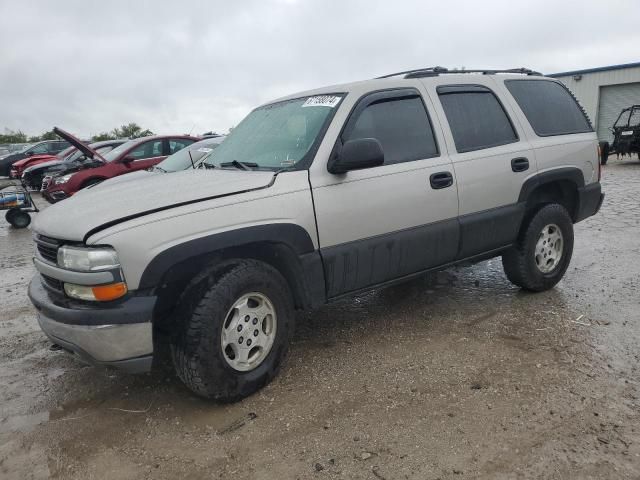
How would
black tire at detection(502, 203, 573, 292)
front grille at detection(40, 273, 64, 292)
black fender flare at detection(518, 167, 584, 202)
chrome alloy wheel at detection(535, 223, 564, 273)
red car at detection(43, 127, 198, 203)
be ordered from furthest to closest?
red car at detection(43, 127, 198, 203) → chrome alloy wheel at detection(535, 223, 564, 273) → black tire at detection(502, 203, 573, 292) → black fender flare at detection(518, 167, 584, 202) → front grille at detection(40, 273, 64, 292)

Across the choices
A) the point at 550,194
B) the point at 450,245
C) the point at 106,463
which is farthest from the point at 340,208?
the point at 550,194

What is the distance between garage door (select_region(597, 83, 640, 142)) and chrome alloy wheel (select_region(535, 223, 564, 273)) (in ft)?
75.9

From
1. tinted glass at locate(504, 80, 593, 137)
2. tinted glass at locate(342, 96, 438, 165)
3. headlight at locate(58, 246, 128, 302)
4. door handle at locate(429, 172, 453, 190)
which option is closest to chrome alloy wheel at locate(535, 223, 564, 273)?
tinted glass at locate(504, 80, 593, 137)

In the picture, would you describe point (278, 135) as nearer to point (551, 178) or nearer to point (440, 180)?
point (440, 180)

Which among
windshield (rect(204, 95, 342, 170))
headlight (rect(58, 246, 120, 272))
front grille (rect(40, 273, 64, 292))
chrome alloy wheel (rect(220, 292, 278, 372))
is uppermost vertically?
windshield (rect(204, 95, 342, 170))

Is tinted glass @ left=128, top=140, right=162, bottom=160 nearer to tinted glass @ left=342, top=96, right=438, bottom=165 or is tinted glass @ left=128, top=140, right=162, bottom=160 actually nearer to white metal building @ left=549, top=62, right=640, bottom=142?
tinted glass @ left=342, top=96, right=438, bottom=165

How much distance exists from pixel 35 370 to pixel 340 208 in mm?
2469

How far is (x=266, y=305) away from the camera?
3.12 meters

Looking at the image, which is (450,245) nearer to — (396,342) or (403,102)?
(396,342)

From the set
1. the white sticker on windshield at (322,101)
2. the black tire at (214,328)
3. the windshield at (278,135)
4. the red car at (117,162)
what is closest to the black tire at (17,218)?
the red car at (117,162)

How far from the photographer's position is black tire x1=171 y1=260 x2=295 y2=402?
282 cm

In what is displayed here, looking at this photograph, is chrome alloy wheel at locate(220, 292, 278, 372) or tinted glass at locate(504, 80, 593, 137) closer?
chrome alloy wheel at locate(220, 292, 278, 372)

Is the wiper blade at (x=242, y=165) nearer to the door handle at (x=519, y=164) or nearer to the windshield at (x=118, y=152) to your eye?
the door handle at (x=519, y=164)

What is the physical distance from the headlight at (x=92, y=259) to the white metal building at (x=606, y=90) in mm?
25394
